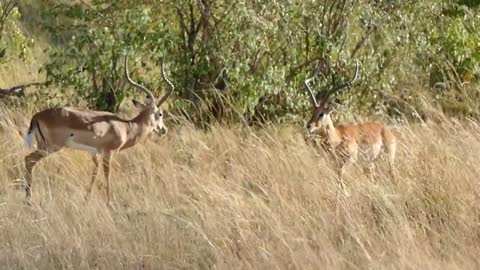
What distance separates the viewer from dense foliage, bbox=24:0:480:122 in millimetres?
9359

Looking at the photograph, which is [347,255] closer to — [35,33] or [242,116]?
[242,116]

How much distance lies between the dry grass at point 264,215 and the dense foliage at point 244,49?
187cm

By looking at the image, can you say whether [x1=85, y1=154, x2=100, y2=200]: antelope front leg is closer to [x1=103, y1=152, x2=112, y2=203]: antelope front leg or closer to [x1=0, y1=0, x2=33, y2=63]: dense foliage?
[x1=103, y1=152, x2=112, y2=203]: antelope front leg

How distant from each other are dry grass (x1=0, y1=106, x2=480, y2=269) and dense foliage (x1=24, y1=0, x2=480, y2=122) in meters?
1.87

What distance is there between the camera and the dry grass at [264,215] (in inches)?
206

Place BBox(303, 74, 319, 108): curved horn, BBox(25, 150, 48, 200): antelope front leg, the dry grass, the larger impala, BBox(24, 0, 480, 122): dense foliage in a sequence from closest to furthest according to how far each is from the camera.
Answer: the dry grass < BBox(25, 150, 48, 200): antelope front leg < the larger impala < BBox(303, 74, 319, 108): curved horn < BBox(24, 0, 480, 122): dense foliage

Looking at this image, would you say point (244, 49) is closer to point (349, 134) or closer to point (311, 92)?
point (311, 92)

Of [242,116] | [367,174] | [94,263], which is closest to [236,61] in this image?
[242,116]

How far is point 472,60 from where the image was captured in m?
12.0

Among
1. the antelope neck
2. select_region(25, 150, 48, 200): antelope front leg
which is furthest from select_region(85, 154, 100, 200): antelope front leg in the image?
the antelope neck

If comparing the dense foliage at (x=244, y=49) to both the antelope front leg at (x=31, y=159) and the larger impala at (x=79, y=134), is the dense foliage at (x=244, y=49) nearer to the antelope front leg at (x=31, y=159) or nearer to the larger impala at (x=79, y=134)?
the larger impala at (x=79, y=134)

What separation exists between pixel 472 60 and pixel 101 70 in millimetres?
4960

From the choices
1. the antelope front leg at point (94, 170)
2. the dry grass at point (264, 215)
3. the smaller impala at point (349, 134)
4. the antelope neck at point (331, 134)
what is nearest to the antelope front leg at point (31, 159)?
the dry grass at point (264, 215)

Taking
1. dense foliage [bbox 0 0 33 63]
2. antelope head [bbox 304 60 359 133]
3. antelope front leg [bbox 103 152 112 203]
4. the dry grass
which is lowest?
dense foliage [bbox 0 0 33 63]
